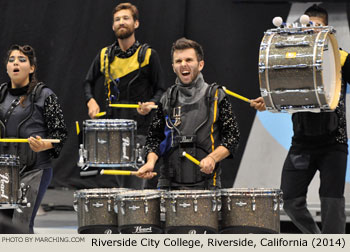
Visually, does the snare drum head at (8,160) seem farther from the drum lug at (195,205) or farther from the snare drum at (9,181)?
the drum lug at (195,205)

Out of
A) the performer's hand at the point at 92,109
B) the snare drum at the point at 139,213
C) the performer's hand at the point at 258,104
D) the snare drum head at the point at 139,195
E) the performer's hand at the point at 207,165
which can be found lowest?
the snare drum at the point at 139,213

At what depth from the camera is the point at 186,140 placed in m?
5.14

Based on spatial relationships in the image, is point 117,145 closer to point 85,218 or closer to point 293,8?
point 85,218

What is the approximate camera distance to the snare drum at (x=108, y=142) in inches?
241

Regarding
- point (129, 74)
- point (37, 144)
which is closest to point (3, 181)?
point (37, 144)

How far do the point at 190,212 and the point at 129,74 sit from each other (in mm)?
2174

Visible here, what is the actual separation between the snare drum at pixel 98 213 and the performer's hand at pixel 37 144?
0.58 m

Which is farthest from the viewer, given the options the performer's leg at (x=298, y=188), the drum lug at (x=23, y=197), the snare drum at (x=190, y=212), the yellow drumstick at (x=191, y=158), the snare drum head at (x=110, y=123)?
the snare drum head at (x=110, y=123)

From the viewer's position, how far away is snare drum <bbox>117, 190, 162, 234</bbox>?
487cm

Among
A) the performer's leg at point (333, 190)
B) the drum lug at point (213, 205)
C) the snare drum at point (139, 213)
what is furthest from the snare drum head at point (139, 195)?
the performer's leg at point (333, 190)

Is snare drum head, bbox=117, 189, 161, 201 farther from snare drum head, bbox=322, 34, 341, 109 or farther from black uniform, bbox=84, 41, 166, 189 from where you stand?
black uniform, bbox=84, 41, 166, 189

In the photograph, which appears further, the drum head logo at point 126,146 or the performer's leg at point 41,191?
the drum head logo at point 126,146

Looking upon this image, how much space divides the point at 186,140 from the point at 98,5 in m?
3.59

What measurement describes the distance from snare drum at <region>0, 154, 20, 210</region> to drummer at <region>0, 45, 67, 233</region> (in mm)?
176
